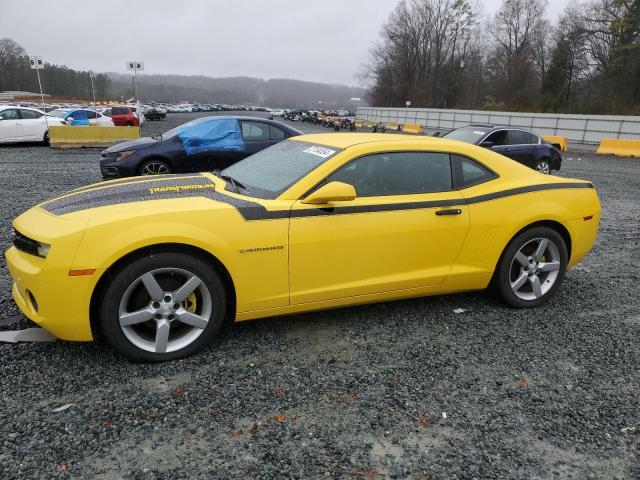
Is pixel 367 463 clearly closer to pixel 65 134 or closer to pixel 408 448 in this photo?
pixel 408 448

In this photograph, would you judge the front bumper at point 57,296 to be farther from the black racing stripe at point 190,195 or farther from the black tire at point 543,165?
the black tire at point 543,165

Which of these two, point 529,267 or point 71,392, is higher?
point 529,267

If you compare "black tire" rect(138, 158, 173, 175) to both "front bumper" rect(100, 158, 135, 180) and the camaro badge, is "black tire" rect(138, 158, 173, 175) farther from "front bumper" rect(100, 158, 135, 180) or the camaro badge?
the camaro badge

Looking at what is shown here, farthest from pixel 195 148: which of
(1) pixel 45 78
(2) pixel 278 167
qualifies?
(1) pixel 45 78

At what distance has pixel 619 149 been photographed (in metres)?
20.6

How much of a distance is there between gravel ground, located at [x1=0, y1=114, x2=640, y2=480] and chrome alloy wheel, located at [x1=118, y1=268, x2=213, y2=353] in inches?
6.6

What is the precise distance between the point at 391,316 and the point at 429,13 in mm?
76751

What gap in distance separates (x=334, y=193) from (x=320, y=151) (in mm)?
686

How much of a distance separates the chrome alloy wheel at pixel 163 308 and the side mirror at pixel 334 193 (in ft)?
3.10

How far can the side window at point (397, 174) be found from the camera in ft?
11.3

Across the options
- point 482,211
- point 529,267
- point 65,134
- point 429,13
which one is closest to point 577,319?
point 529,267

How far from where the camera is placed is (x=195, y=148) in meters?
8.88

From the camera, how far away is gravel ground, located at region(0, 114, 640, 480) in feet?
→ 7.48

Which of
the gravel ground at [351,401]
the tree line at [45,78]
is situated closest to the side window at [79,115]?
the gravel ground at [351,401]
